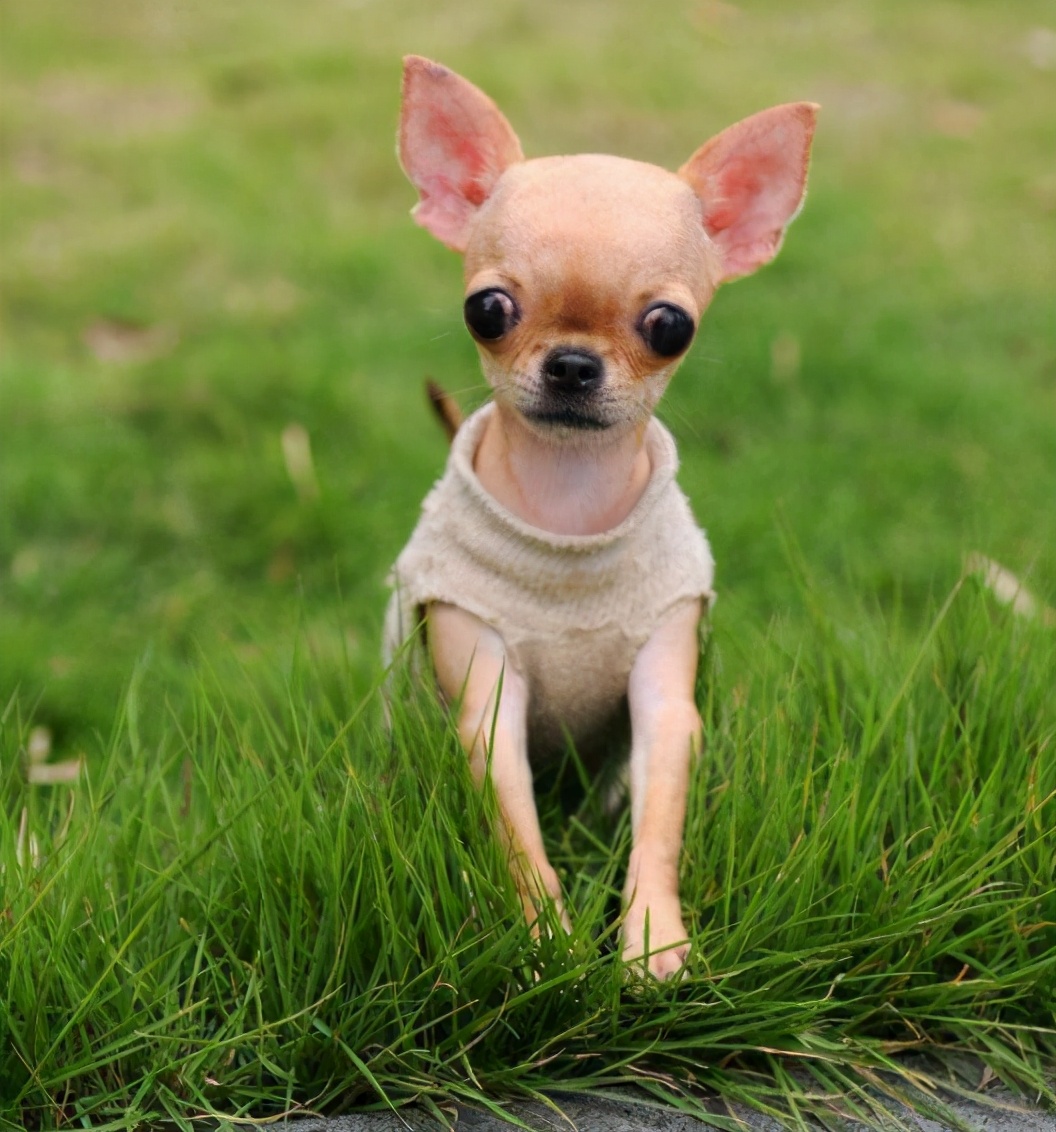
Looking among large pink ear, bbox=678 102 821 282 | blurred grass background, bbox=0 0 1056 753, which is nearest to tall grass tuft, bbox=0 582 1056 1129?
blurred grass background, bbox=0 0 1056 753

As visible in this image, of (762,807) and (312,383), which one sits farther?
(312,383)

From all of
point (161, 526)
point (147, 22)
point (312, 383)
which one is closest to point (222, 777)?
point (161, 526)

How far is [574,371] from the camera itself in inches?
68.6

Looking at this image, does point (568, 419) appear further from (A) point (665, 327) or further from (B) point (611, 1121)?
(B) point (611, 1121)

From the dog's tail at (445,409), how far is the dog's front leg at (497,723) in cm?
43

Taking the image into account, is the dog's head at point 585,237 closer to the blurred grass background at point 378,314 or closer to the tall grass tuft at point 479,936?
the blurred grass background at point 378,314

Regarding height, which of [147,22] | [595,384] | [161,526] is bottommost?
[161,526]

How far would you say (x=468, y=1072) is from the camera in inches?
69.6

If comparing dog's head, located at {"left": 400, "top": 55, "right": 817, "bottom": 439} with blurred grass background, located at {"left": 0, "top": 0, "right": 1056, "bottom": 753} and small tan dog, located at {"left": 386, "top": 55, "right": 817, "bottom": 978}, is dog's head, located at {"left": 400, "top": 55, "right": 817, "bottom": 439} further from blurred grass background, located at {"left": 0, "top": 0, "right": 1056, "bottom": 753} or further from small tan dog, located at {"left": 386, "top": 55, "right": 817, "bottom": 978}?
blurred grass background, located at {"left": 0, "top": 0, "right": 1056, "bottom": 753}

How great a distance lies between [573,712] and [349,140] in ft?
14.3

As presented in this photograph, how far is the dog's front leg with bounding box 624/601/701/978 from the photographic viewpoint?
1.84 metres

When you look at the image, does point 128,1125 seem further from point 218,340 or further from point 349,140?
point 349,140

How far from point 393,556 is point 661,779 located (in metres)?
1.98

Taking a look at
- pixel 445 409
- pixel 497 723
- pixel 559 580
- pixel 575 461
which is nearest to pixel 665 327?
pixel 575 461
